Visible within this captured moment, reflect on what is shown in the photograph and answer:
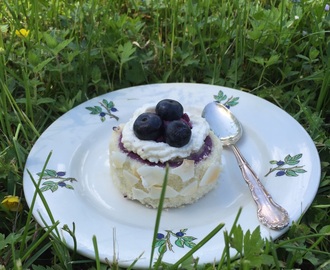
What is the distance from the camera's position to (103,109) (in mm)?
1467

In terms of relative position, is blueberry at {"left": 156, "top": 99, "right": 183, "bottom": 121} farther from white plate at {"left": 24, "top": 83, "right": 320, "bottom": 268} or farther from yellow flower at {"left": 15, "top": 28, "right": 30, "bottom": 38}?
yellow flower at {"left": 15, "top": 28, "right": 30, "bottom": 38}

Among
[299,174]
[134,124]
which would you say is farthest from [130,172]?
[299,174]

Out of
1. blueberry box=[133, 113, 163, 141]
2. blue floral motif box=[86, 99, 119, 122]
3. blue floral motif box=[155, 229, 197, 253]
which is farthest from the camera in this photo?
blue floral motif box=[86, 99, 119, 122]

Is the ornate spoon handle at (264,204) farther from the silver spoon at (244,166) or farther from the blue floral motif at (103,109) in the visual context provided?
the blue floral motif at (103,109)

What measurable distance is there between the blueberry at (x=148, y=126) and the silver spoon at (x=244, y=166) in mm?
237

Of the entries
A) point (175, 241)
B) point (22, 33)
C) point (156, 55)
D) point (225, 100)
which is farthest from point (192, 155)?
point (22, 33)

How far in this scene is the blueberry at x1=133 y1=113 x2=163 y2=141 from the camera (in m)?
1.16

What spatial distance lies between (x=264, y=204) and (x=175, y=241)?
0.69 ft

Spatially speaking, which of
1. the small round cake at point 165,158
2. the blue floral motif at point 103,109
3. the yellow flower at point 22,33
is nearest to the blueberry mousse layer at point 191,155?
the small round cake at point 165,158

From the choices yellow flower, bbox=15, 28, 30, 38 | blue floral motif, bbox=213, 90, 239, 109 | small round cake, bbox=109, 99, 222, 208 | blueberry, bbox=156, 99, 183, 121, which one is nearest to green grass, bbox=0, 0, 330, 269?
yellow flower, bbox=15, 28, 30, 38

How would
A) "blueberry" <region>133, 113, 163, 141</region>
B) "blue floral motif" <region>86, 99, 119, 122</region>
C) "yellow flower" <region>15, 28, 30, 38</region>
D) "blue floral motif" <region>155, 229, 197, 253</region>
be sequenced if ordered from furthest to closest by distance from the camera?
"yellow flower" <region>15, 28, 30, 38</region>, "blue floral motif" <region>86, 99, 119, 122</region>, "blueberry" <region>133, 113, 163, 141</region>, "blue floral motif" <region>155, 229, 197, 253</region>

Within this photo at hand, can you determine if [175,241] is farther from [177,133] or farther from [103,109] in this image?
[103,109]

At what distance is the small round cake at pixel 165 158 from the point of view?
1.16 metres

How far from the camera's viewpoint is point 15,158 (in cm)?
133
